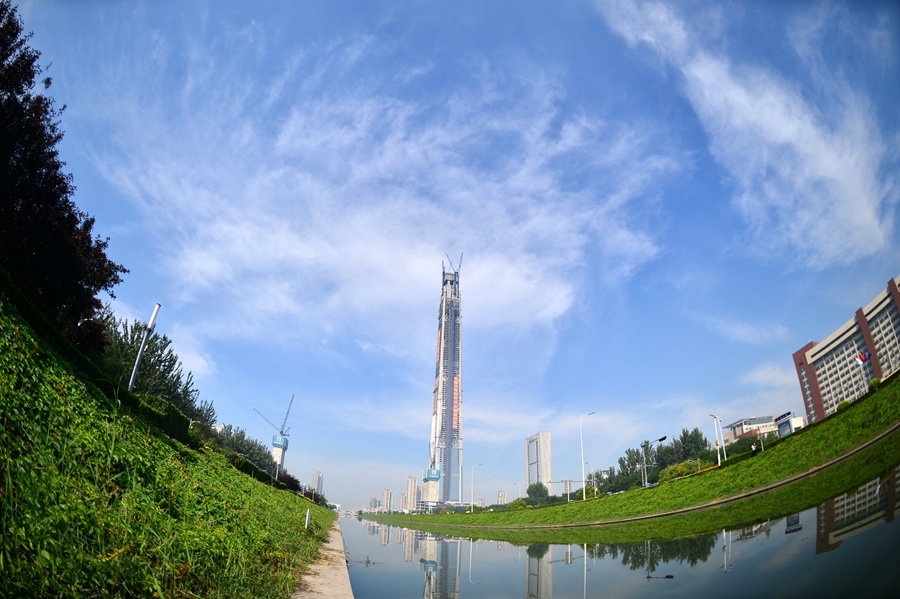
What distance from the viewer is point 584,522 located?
24812mm

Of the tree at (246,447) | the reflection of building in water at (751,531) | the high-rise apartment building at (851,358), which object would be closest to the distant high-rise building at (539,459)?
the high-rise apartment building at (851,358)

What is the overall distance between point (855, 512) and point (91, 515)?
11394 millimetres

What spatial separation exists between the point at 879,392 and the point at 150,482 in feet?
75.0

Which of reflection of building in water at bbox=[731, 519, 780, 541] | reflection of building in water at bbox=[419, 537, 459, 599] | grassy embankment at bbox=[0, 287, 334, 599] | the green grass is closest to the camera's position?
grassy embankment at bbox=[0, 287, 334, 599]

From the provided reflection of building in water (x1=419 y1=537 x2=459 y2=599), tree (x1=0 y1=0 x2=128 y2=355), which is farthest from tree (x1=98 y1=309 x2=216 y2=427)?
reflection of building in water (x1=419 y1=537 x2=459 y2=599)

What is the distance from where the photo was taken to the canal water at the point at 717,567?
5305 millimetres

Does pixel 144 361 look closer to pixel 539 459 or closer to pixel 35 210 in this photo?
pixel 35 210

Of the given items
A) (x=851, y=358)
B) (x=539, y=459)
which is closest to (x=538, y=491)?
(x=539, y=459)

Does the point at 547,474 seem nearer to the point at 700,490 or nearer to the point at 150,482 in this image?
the point at 700,490

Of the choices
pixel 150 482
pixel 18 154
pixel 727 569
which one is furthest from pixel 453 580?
pixel 18 154

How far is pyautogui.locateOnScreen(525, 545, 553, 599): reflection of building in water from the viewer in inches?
299

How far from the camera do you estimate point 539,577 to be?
9211 millimetres

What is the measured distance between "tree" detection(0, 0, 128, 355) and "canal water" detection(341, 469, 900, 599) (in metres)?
21.1

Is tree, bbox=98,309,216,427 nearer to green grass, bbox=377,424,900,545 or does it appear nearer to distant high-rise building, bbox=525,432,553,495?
green grass, bbox=377,424,900,545
